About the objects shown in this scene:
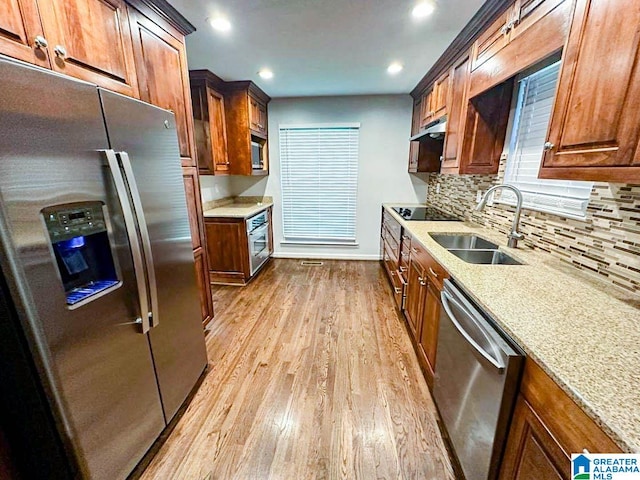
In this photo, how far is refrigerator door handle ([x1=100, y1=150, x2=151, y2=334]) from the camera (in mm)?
1075

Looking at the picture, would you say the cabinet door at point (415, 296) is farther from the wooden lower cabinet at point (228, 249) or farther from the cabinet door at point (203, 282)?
the wooden lower cabinet at point (228, 249)

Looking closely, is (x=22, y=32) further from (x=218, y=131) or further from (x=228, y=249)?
(x=228, y=249)

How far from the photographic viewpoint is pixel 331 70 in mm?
2881

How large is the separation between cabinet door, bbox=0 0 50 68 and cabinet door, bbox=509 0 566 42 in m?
2.21

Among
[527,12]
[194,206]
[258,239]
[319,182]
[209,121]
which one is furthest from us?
[319,182]

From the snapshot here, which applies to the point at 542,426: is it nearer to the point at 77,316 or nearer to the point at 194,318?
the point at 77,316

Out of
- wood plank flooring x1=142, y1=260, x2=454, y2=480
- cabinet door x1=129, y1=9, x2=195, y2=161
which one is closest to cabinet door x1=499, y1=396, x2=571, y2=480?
wood plank flooring x1=142, y1=260, x2=454, y2=480

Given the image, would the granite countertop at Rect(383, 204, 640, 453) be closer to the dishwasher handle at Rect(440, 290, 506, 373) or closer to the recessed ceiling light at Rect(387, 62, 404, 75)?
the dishwasher handle at Rect(440, 290, 506, 373)

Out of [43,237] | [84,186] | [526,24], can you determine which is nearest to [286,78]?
[526,24]

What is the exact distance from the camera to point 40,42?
1.05 m

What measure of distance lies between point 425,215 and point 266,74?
7.94 ft

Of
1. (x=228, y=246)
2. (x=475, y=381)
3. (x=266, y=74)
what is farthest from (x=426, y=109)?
(x=475, y=381)

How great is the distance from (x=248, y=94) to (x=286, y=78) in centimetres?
55

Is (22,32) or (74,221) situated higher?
(22,32)
